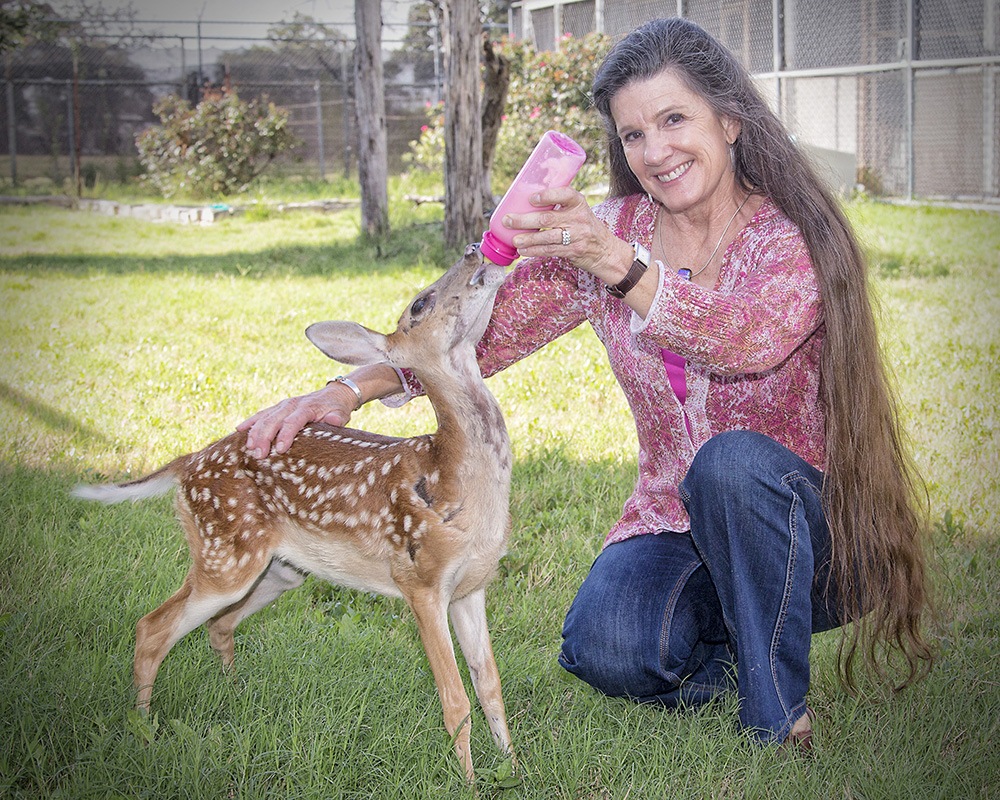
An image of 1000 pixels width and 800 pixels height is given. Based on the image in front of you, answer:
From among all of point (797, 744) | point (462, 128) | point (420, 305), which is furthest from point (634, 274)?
point (462, 128)

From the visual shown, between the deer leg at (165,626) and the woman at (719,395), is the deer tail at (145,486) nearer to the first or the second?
the woman at (719,395)

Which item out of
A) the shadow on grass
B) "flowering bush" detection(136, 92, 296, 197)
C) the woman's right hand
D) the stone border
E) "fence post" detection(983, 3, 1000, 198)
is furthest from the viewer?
"flowering bush" detection(136, 92, 296, 197)

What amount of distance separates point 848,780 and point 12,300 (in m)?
7.57

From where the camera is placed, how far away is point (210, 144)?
1738 cm

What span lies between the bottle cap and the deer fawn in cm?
6

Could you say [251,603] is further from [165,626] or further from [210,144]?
[210,144]

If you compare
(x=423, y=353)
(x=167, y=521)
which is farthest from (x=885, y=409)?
(x=167, y=521)

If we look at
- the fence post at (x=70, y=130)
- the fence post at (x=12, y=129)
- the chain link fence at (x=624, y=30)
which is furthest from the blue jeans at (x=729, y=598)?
the fence post at (x=70, y=130)

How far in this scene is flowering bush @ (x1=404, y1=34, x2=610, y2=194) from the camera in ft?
49.1

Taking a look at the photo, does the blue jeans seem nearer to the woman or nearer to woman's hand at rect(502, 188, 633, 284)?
the woman

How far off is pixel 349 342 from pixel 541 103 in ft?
44.6

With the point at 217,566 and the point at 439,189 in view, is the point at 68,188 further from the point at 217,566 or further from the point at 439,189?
the point at 217,566

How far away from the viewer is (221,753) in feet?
8.57

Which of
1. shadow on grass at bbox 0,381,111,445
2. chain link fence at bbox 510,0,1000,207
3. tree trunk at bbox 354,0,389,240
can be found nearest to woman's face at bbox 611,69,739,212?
shadow on grass at bbox 0,381,111,445
